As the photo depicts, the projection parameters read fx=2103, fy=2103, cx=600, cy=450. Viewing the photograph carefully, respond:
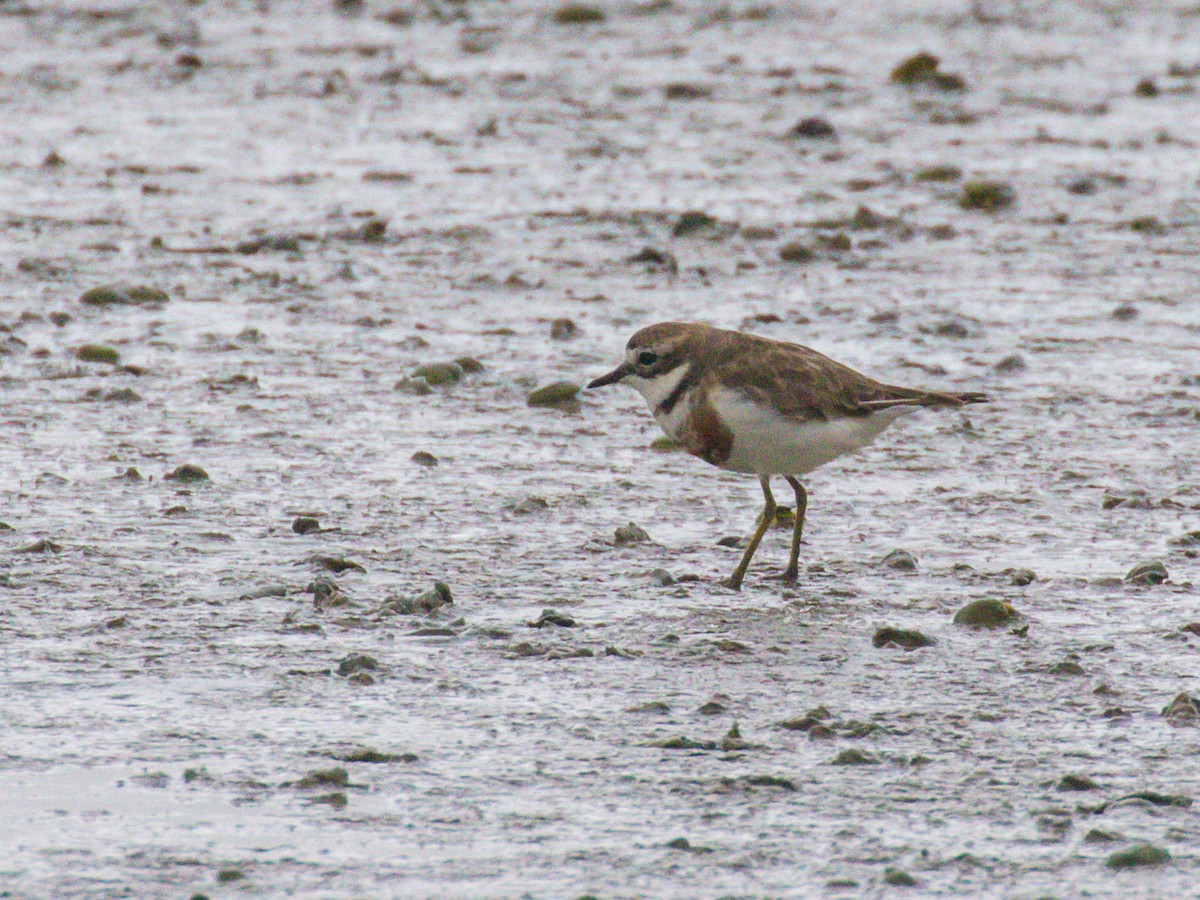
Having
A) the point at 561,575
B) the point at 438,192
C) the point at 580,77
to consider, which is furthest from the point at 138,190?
the point at 561,575

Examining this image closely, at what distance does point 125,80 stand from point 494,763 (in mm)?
13463

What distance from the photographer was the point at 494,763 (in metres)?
5.43

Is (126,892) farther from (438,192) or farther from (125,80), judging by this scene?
(125,80)

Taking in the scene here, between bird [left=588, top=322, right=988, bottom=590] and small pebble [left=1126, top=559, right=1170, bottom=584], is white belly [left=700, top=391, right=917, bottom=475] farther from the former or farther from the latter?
small pebble [left=1126, top=559, right=1170, bottom=584]

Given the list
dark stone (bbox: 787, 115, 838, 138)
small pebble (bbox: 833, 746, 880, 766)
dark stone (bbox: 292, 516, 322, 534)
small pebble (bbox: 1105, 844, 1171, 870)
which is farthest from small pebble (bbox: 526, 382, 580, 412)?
dark stone (bbox: 787, 115, 838, 138)

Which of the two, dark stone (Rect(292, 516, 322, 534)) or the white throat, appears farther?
A: dark stone (Rect(292, 516, 322, 534))

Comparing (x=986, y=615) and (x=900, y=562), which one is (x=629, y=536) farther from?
(x=986, y=615)

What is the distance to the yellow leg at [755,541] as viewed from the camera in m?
7.24

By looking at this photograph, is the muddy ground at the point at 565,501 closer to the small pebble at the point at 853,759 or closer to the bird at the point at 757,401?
the small pebble at the point at 853,759

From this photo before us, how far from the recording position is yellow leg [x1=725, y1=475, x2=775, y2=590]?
7.24m

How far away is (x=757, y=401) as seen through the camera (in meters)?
7.19

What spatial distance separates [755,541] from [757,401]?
0.50 meters

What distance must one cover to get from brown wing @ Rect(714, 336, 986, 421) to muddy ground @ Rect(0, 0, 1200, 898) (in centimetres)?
59

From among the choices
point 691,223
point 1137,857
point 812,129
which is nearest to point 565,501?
point 1137,857
